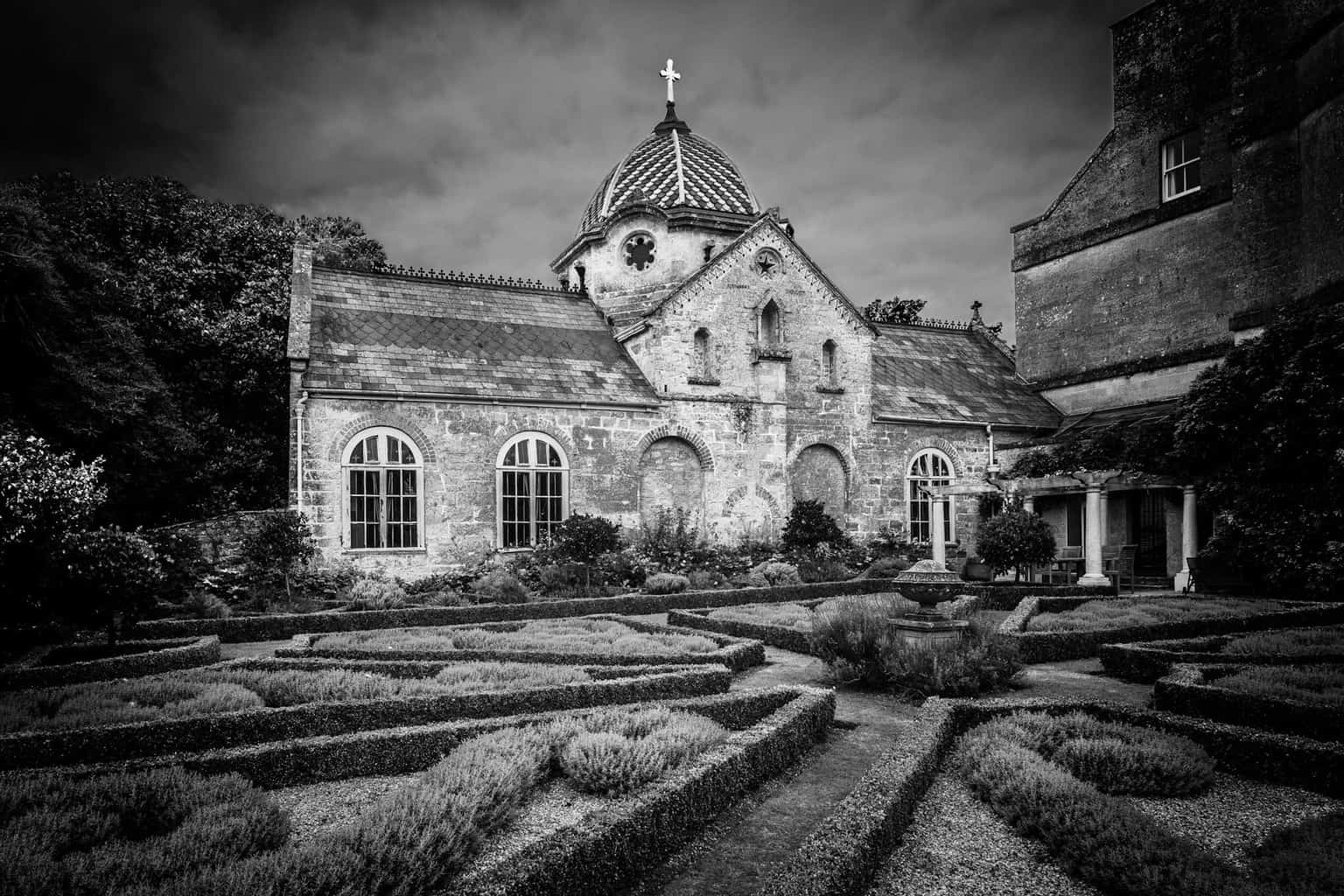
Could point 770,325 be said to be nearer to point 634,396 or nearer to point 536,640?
point 634,396

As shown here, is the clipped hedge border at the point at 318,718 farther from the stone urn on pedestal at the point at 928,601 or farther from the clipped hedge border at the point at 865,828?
the clipped hedge border at the point at 865,828

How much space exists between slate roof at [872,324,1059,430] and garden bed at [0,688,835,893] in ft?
62.2

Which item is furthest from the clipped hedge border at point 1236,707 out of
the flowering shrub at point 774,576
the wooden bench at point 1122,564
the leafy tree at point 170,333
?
the leafy tree at point 170,333

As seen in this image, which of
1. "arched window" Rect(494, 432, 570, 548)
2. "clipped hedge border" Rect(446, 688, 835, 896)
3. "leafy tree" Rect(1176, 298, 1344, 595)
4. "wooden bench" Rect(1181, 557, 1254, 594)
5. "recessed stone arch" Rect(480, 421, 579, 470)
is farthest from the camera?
"arched window" Rect(494, 432, 570, 548)

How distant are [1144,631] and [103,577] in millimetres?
14419

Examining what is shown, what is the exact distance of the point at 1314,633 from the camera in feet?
35.1

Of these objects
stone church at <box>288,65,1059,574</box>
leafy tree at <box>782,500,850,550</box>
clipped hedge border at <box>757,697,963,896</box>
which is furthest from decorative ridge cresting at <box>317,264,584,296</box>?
clipped hedge border at <box>757,697,963,896</box>

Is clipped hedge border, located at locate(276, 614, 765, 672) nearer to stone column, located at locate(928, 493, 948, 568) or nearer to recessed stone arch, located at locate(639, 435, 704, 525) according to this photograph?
stone column, located at locate(928, 493, 948, 568)

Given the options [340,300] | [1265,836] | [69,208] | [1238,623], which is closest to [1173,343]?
[1238,623]

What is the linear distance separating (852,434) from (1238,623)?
41.9ft

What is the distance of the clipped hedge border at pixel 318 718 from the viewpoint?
6.48 m

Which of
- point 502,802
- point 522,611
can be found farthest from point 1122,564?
point 502,802

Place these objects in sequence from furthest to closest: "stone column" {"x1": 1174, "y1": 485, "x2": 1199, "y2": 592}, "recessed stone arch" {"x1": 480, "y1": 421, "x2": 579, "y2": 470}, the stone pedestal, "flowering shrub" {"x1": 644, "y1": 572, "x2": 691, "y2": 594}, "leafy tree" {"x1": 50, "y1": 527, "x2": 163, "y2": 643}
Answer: "recessed stone arch" {"x1": 480, "y1": 421, "x2": 579, "y2": 470} < "stone column" {"x1": 1174, "y1": 485, "x2": 1199, "y2": 592} < "flowering shrub" {"x1": 644, "y1": 572, "x2": 691, "y2": 594} < "leafy tree" {"x1": 50, "y1": 527, "x2": 163, "y2": 643} < the stone pedestal

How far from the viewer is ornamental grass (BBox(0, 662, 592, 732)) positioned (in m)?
7.20
